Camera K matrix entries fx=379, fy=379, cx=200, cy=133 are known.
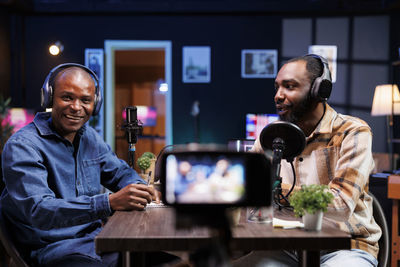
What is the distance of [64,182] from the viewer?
1.61m

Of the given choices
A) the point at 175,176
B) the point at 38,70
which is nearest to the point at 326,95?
the point at 175,176

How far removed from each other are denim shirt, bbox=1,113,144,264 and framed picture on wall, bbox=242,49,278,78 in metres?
4.92

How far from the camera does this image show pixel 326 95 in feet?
5.56

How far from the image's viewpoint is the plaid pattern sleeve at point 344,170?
1414 mm

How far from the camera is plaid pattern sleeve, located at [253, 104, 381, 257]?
1414 mm

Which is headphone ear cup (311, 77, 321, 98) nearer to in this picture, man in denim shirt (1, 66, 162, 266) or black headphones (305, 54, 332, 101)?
black headphones (305, 54, 332, 101)

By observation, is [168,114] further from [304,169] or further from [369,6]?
[304,169]

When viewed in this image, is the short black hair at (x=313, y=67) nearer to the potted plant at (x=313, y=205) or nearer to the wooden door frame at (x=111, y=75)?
the potted plant at (x=313, y=205)

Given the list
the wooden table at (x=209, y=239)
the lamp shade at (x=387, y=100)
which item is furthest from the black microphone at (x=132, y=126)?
the lamp shade at (x=387, y=100)

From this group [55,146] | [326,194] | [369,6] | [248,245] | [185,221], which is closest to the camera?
[185,221]

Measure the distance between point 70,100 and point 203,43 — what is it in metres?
5.01

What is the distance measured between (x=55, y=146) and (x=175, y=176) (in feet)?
3.43

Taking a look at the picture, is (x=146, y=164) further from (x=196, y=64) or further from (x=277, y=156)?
(x=196, y=64)

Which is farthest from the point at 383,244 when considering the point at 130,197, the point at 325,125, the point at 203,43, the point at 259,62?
the point at 203,43
